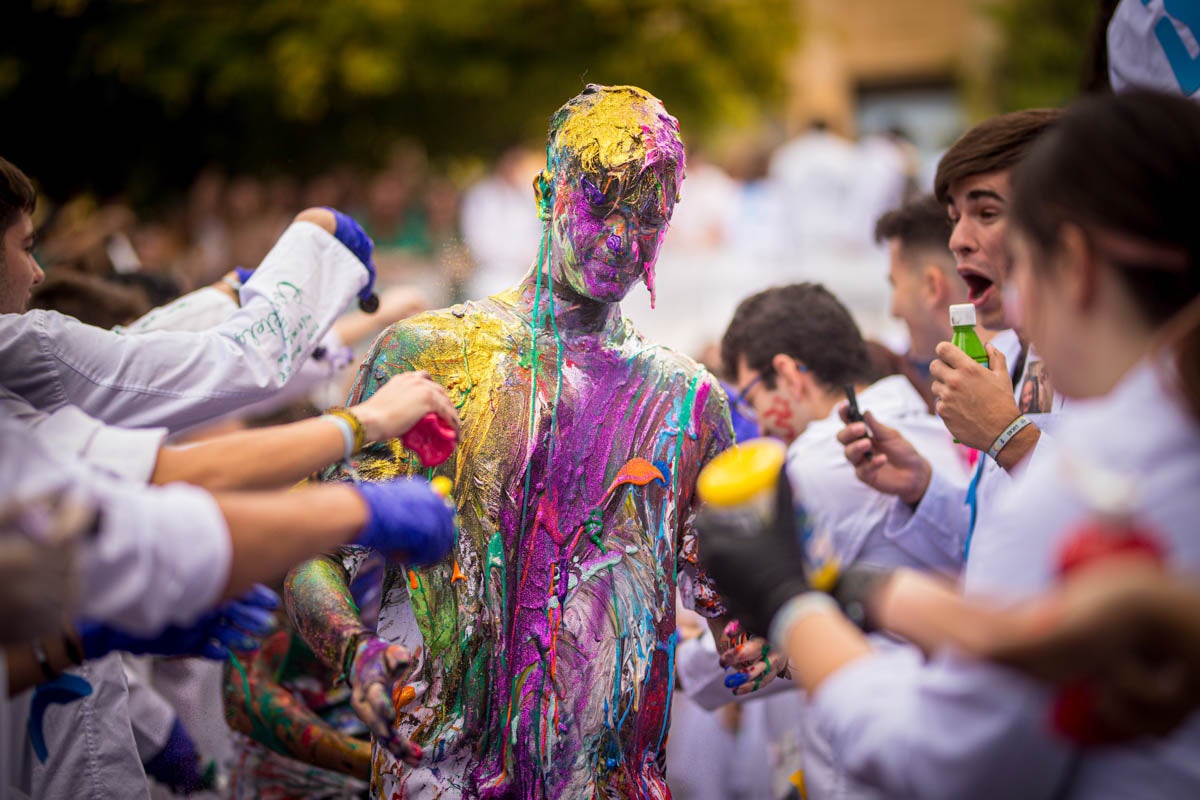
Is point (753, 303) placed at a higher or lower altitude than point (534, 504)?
higher

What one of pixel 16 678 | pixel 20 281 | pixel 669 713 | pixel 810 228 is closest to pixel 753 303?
pixel 669 713

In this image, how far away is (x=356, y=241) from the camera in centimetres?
288

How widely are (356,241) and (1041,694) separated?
2092 millimetres

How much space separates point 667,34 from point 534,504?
10.4 metres

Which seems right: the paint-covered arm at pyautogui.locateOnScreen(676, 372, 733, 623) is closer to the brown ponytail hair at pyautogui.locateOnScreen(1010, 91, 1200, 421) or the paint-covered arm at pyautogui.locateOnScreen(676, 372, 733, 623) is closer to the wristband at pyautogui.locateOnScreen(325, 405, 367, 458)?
the wristband at pyautogui.locateOnScreen(325, 405, 367, 458)

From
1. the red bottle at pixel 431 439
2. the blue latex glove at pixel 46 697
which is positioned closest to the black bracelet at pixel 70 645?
the blue latex glove at pixel 46 697

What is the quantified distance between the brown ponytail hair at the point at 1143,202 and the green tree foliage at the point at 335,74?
31.4ft

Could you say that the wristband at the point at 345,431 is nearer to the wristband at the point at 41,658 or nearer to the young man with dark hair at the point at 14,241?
the wristband at the point at 41,658

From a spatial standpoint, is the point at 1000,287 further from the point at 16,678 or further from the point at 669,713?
the point at 16,678

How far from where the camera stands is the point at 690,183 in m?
12.1

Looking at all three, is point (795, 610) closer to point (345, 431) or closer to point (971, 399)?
point (345, 431)

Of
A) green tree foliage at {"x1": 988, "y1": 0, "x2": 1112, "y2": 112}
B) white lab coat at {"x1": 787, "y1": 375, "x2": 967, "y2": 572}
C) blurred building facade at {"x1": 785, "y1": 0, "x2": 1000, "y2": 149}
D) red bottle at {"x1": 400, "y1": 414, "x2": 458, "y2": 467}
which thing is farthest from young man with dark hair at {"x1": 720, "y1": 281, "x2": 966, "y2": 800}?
blurred building facade at {"x1": 785, "y1": 0, "x2": 1000, "y2": 149}

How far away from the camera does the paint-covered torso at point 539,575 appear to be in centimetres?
217

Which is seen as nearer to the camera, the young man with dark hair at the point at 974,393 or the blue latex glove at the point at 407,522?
the blue latex glove at the point at 407,522
